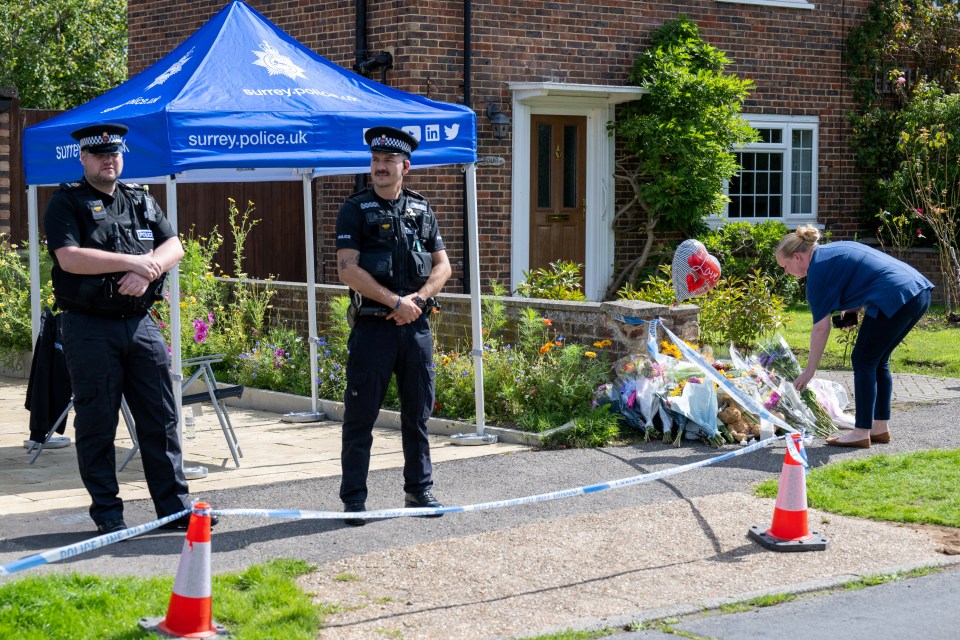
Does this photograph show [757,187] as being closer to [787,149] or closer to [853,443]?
[787,149]

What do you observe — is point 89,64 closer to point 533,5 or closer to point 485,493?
point 533,5

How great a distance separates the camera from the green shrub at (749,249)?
16.2m

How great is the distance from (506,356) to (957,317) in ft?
26.1

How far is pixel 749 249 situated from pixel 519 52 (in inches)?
162

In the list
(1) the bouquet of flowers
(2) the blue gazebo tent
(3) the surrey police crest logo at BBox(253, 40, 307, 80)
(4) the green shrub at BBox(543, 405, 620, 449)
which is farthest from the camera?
(1) the bouquet of flowers

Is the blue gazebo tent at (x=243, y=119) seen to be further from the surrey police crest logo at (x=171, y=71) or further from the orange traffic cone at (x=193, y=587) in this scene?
the orange traffic cone at (x=193, y=587)

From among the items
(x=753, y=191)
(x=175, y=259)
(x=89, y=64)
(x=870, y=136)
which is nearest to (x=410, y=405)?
(x=175, y=259)

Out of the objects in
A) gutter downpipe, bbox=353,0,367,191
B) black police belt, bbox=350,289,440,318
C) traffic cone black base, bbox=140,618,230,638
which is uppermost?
gutter downpipe, bbox=353,0,367,191

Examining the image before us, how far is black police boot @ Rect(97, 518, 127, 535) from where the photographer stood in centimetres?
636

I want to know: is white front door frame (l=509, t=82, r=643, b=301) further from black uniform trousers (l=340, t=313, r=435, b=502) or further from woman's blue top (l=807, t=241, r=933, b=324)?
black uniform trousers (l=340, t=313, r=435, b=502)

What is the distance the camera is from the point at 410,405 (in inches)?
270

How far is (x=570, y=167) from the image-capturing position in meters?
16.2

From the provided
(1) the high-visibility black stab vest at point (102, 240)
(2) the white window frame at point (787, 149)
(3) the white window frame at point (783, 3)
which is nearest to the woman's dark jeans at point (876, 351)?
(1) the high-visibility black stab vest at point (102, 240)

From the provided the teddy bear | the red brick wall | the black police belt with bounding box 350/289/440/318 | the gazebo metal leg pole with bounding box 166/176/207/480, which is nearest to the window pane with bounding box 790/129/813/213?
the red brick wall
